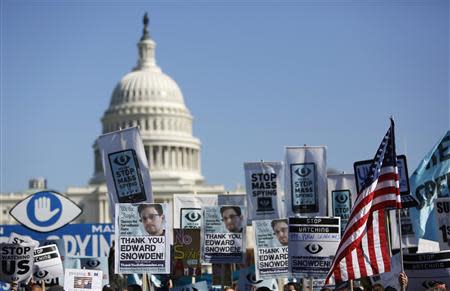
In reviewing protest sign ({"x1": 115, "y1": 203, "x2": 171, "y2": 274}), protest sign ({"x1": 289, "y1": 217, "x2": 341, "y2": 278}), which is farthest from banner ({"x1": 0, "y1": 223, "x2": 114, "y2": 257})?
protest sign ({"x1": 289, "y1": 217, "x2": 341, "y2": 278})

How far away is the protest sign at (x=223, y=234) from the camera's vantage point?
65.3 feet

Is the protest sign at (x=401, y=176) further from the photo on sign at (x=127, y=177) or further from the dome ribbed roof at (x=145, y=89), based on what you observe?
the dome ribbed roof at (x=145, y=89)

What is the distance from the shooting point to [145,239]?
57.6 ft

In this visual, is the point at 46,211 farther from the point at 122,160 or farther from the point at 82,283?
the point at 82,283

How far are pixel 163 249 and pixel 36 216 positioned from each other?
3892 millimetres

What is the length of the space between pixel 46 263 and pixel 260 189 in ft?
13.1

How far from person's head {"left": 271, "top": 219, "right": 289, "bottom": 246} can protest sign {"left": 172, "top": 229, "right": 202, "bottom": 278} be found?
5.15ft

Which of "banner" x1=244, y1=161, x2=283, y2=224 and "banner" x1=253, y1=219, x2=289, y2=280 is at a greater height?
"banner" x1=244, y1=161, x2=283, y2=224

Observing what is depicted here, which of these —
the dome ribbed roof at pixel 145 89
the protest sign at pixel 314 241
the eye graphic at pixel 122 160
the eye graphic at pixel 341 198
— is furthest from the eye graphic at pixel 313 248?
the dome ribbed roof at pixel 145 89

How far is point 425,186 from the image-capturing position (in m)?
19.5

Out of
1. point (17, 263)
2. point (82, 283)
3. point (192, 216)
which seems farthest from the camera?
point (192, 216)

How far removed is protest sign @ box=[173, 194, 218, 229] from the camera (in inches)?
936

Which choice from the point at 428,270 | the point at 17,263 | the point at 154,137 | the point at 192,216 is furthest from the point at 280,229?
the point at 154,137

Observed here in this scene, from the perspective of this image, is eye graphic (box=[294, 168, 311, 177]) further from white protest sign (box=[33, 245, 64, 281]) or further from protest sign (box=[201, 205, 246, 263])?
white protest sign (box=[33, 245, 64, 281])
